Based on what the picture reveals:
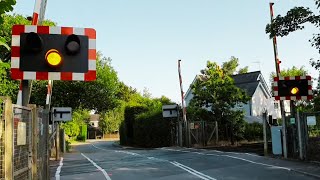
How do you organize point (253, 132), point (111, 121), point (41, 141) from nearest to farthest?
point (41, 141), point (253, 132), point (111, 121)

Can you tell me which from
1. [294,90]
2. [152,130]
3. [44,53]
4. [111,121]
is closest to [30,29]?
[44,53]

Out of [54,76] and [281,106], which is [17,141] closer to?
[54,76]

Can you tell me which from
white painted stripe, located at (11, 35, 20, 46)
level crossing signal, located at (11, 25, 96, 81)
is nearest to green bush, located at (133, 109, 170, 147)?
level crossing signal, located at (11, 25, 96, 81)

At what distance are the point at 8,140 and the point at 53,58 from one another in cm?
171

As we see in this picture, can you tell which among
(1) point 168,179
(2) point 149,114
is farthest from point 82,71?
(2) point 149,114

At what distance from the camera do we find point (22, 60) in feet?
20.7

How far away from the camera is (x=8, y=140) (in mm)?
4930

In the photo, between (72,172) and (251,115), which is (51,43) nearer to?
(72,172)

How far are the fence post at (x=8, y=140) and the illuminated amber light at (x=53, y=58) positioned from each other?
1505 millimetres

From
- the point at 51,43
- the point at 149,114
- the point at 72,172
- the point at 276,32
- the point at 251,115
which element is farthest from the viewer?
the point at 251,115

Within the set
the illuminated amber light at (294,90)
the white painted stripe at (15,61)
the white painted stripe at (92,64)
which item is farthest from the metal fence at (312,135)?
the white painted stripe at (15,61)

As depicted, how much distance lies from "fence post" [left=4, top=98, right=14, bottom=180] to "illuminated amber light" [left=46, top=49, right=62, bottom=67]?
151 cm

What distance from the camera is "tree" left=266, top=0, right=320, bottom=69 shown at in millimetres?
17125

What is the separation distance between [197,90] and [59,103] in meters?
15.7
